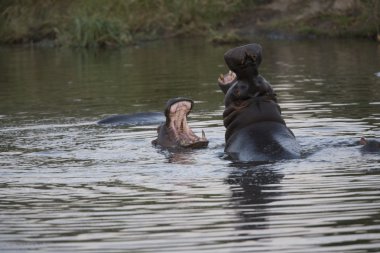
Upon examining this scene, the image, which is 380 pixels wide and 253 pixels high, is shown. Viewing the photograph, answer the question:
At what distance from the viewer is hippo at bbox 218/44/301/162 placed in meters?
9.42

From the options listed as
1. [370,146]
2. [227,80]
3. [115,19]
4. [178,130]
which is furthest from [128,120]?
Answer: [115,19]

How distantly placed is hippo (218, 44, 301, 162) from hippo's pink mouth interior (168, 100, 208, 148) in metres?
0.67

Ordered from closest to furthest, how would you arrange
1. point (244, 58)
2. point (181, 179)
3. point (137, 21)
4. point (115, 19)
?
1. point (181, 179)
2. point (244, 58)
3. point (115, 19)
4. point (137, 21)

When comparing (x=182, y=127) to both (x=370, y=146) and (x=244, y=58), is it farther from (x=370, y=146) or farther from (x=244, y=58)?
(x=370, y=146)

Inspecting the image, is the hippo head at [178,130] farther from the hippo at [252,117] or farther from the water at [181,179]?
the hippo at [252,117]

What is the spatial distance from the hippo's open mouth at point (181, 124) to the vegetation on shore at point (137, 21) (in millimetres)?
17106

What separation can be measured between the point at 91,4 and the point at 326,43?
8884 mm

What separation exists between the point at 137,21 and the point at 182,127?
21.9 meters

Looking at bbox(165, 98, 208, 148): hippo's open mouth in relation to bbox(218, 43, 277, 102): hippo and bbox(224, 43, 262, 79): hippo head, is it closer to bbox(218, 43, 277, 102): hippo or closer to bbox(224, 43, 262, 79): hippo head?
bbox(218, 43, 277, 102): hippo

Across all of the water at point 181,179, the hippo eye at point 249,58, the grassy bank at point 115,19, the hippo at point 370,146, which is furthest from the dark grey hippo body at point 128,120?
the grassy bank at point 115,19

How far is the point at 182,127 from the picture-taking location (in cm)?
1080

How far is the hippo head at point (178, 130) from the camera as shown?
34.7 ft

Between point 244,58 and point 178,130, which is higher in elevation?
point 244,58

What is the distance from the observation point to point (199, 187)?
27.6ft
